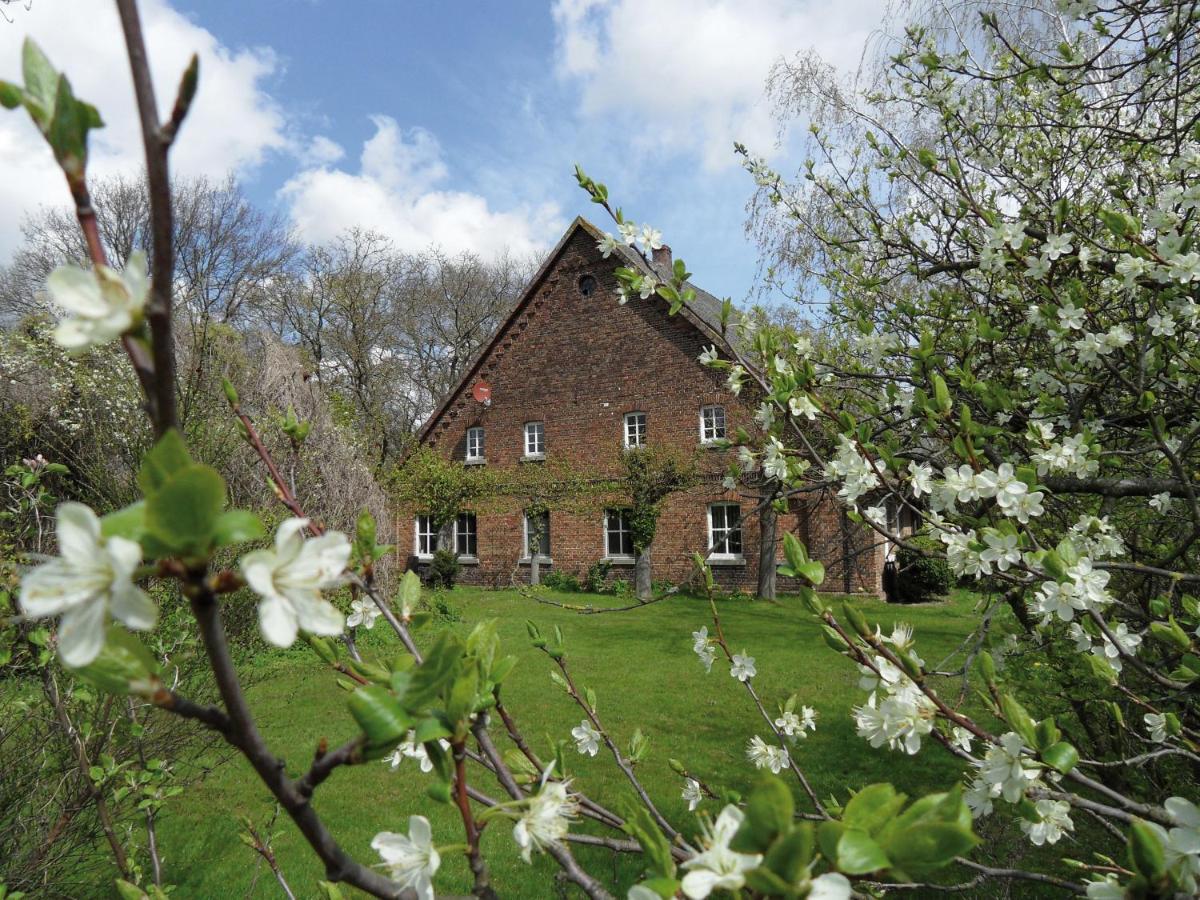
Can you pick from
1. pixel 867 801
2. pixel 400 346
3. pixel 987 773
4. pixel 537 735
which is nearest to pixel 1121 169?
pixel 987 773

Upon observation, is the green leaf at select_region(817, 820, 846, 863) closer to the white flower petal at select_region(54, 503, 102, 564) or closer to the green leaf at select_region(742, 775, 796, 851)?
the green leaf at select_region(742, 775, 796, 851)

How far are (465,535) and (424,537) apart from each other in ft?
4.59

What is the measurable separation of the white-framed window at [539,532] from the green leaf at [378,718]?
18.4 m

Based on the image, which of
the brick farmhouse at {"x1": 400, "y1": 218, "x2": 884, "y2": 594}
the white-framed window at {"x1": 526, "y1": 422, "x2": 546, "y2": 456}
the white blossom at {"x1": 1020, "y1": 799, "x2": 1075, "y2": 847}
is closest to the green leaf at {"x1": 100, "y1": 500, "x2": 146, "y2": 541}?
the white blossom at {"x1": 1020, "y1": 799, "x2": 1075, "y2": 847}

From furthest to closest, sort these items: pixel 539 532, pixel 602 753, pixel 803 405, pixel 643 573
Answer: pixel 539 532
pixel 643 573
pixel 602 753
pixel 803 405

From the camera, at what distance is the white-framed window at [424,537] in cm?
2056

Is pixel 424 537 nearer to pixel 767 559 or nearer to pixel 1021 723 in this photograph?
pixel 767 559

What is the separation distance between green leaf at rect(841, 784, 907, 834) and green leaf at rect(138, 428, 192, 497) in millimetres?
693

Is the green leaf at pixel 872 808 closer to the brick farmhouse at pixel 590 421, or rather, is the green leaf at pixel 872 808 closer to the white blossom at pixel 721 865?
the white blossom at pixel 721 865

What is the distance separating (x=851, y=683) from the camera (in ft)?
30.3

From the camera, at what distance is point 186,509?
499mm

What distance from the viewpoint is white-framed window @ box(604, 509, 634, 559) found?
18109mm

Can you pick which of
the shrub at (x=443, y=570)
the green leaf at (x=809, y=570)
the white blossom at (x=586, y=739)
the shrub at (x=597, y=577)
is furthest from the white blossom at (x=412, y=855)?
the shrub at (x=443, y=570)

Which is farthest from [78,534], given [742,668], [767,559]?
[767,559]
